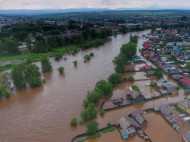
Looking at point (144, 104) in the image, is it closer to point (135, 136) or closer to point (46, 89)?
point (135, 136)

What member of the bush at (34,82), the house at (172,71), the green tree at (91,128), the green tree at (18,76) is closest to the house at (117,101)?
the green tree at (91,128)

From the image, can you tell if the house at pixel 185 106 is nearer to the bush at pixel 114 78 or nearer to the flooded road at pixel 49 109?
the flooded road at pixel 49 109

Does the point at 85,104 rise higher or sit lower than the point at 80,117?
higher

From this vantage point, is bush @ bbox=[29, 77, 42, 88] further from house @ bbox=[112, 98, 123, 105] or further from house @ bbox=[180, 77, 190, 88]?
house @ bbox=[180, 77, 190, 88]

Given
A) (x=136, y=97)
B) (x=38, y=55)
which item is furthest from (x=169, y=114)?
(x=38, y=55)

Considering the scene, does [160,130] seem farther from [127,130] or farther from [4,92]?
[4,92]

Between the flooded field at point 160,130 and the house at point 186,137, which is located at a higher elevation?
the house at point 186,137

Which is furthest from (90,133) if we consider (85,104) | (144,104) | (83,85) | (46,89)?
(46,89)

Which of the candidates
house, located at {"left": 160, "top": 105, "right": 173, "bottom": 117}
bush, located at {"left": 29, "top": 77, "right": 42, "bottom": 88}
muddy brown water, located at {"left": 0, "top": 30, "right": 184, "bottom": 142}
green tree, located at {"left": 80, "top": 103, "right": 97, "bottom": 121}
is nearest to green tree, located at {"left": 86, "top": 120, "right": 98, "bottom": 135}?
muddy brown water, located at {"left": 0, "top": 30, "right": 184, "bottom": 142}
